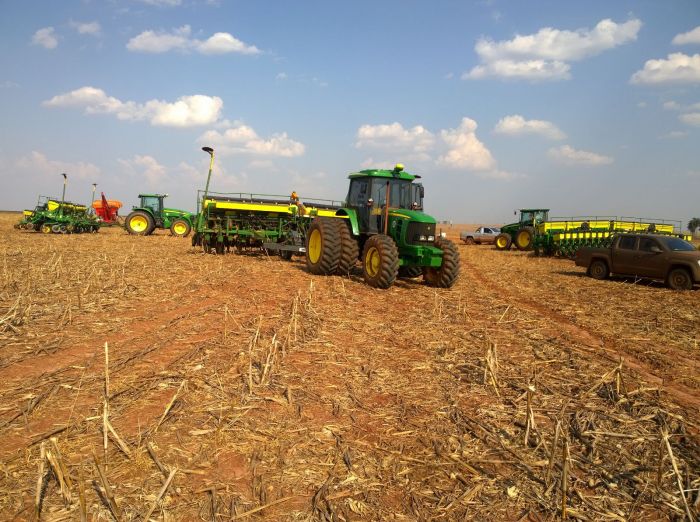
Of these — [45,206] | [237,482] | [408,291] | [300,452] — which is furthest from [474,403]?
[45,206]

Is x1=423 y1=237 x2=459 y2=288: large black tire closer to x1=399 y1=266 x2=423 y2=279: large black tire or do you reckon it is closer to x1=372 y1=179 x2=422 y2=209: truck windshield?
x1=399 y1=266 x2=423 y2=279: large black tire

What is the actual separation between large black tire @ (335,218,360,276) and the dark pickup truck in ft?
25.6

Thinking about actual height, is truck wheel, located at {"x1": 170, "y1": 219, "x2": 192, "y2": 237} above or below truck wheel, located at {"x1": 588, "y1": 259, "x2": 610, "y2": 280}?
above

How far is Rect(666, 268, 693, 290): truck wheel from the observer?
1186 cm

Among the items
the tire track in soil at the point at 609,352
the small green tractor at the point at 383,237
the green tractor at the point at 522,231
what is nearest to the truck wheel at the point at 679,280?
the tire track in soil at the point at 609,352

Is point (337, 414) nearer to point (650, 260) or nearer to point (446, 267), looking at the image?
point (446, 267)

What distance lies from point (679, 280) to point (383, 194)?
7966 millimetres

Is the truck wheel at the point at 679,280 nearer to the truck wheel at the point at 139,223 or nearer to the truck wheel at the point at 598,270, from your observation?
the truck wheel at the point at 598,270

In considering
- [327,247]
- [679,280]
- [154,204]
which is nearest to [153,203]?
[154,204]

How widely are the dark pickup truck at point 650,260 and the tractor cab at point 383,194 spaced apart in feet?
21.9

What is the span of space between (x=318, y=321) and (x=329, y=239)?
15.1 feet

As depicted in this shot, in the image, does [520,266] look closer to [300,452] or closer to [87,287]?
[87,287]

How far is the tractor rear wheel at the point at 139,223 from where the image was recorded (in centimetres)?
2639

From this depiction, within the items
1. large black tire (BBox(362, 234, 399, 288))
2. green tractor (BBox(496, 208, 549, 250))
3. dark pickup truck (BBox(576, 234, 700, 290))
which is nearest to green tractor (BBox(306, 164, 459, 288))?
large black tire (BBox(362, 234, 399, 288))
